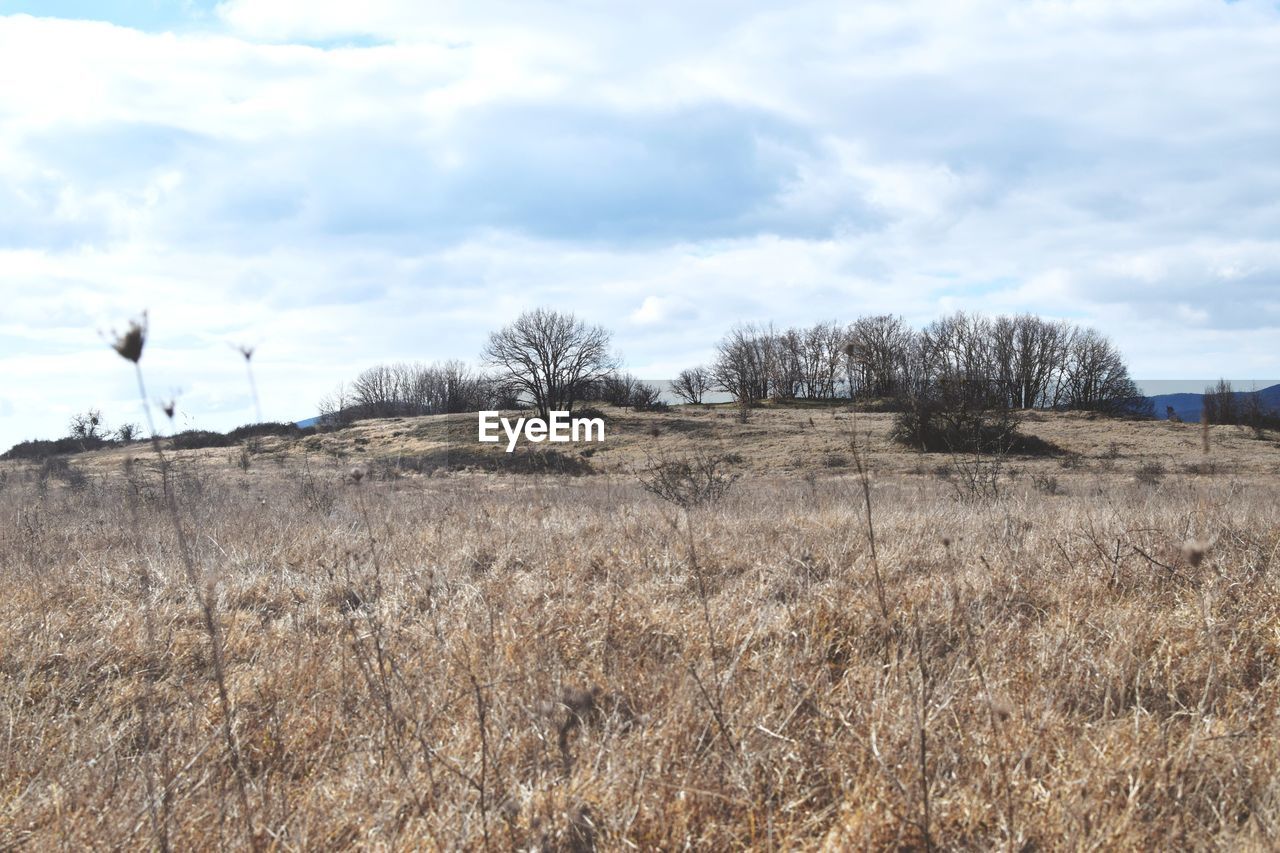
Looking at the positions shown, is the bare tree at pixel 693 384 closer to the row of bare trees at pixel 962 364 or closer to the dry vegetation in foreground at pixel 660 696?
the row of bare trees at pixel 962 364

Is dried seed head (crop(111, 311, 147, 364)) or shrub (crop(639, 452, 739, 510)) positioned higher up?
dried seed head (crop(111, 311, 147, 364))

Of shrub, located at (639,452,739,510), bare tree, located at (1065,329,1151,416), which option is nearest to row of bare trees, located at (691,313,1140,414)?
bare tree, located at (1065,329,1151,416)

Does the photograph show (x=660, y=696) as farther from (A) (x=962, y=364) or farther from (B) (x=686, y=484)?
(A) (x=962, y=364)

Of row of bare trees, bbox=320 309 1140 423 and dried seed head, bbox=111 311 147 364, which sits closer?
dried seed head, bbox=111 311 147 364

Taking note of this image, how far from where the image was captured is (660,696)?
9.64 feet

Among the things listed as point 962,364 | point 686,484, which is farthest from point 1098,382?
point 686,484

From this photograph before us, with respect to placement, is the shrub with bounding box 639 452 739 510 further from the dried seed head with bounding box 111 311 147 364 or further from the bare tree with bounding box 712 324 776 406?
the bare tree with bounding box 712 324 776 406

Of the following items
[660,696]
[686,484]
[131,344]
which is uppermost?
[131,344]

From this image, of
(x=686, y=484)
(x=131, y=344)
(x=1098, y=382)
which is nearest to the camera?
(x=131, y=344)

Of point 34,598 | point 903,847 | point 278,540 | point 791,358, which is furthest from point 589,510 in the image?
point 791,358

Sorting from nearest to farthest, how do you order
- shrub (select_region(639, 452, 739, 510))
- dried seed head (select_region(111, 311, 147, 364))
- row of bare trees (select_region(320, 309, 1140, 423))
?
dried seed head (select_region(111, 311, 147, 364)), shrub (select_region(639, 452, 739, 510)), row of bare trees (select_region(320, 309, 1140, 423))

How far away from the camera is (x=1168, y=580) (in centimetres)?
420

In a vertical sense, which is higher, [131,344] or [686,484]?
[131,344]

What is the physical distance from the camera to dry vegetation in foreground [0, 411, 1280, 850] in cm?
223
